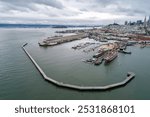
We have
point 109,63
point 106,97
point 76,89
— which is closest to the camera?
point 106,97

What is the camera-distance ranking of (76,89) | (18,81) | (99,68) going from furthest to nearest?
1. (99,68)
2. (18,81)
3. (76,89)

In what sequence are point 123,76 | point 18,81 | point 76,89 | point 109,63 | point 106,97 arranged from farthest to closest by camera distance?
point 109,63 → point 123,76 → point 18,81 → point 76,89 → point 106,97

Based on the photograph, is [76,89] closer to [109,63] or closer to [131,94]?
[131,94]

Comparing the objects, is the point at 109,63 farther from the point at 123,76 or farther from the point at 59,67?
the point at 59,67

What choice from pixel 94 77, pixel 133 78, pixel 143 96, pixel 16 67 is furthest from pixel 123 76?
pixel 16 67

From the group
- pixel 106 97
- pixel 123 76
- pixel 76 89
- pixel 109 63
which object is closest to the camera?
pixel 106 97

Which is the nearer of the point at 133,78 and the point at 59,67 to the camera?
the point at 133,78

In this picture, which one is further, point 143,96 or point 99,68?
point 99,68

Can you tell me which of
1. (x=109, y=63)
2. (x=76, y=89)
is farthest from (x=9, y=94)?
(x=109, y=63)
